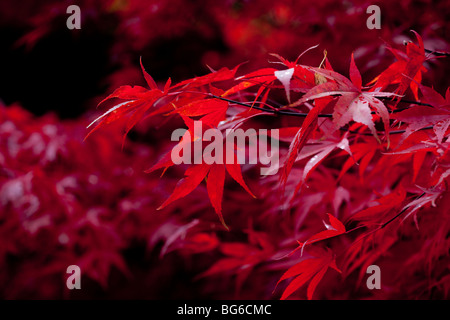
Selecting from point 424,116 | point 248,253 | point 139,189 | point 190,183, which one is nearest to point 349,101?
point 424,116

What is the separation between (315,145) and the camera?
28.9 inches

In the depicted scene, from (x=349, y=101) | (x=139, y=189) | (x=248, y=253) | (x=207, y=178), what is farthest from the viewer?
(x=139, y=189)

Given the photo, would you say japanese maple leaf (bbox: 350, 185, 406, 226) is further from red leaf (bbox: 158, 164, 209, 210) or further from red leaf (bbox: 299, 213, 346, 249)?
red leaf (bbox: 158, 164, 209, 210)

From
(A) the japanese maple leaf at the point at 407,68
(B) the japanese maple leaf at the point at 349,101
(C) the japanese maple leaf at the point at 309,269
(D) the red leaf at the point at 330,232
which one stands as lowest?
(C) the japanese maple leaf at the point at 309,269

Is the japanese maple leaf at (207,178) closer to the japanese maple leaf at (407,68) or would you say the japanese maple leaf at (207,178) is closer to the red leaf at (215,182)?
the red leaf at (215,182)

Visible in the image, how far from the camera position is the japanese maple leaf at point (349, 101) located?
0.46 metres

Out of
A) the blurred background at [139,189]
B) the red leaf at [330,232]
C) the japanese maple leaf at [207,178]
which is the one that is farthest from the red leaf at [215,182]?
the blurred background at [139,189]

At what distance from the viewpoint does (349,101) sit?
0.50 metres

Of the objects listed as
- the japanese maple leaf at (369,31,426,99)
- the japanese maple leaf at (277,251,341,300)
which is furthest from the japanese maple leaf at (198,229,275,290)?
the japanese maple leaf at (369,31,426,99)

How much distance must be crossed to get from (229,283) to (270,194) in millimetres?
504

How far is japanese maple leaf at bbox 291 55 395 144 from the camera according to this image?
0.46 m

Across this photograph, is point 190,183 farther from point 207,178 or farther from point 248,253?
point 248,253
